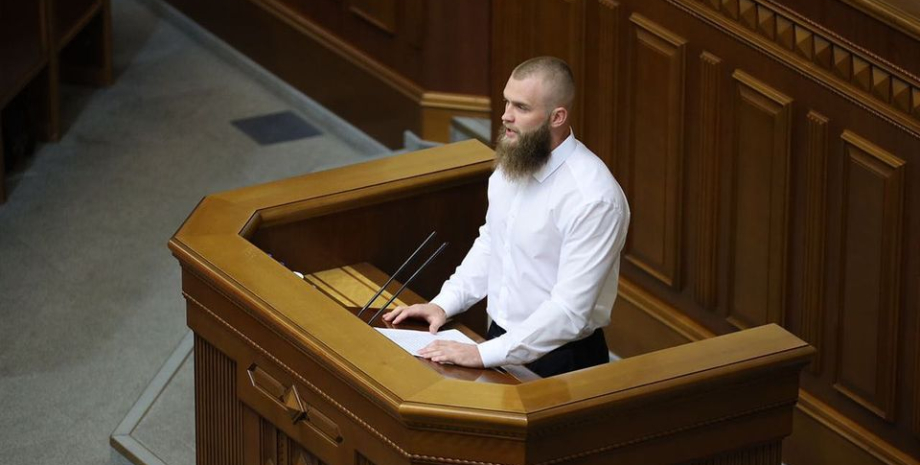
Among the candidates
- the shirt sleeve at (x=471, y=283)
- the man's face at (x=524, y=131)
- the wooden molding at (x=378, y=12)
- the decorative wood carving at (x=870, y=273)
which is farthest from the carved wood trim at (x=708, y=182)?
the wooden molding at (x=378, y=12)

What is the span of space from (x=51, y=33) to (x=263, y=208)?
9.59ft

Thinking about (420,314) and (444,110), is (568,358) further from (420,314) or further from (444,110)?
(444,110)

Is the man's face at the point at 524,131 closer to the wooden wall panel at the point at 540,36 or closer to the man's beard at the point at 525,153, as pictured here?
the man's beard at the point at 525,153

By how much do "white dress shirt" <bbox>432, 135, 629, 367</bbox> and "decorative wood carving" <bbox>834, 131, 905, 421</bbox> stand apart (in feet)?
2.83

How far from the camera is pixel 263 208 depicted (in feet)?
12.9

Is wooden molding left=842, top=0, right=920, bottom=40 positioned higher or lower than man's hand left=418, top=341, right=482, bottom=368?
higher

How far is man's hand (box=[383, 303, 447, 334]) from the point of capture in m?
3.80

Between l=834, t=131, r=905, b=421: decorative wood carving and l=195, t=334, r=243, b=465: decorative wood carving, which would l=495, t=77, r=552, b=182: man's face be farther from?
l=834, t=131, r=905, b=421: decorative wood carving

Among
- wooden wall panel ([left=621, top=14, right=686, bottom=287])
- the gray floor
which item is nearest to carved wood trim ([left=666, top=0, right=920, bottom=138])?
wooden wall panel ([left=621, top=14, right=686, bottom=287])

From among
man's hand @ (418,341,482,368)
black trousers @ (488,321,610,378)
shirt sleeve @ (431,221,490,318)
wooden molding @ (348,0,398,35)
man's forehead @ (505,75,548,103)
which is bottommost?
black trousers @ (488,321,610,378)

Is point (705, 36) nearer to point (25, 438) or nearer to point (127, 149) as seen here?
point (25, 438)

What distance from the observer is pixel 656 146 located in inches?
190

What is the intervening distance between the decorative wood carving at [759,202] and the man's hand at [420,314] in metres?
1.11

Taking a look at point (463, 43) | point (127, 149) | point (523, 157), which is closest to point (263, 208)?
point (523, 157)
